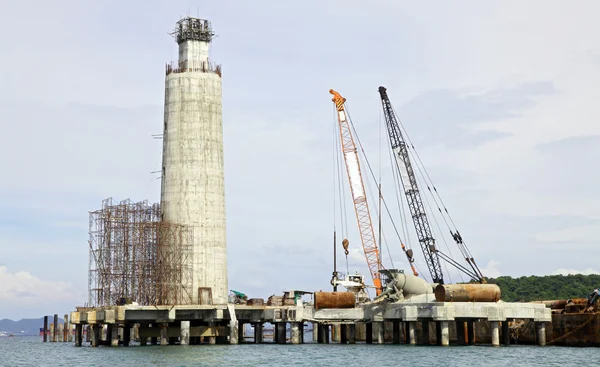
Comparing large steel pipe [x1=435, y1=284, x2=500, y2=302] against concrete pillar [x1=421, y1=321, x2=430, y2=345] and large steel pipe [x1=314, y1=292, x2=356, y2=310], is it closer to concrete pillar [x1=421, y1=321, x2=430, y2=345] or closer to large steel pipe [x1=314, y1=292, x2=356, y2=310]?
concrete pillar [x1=421, y1=321, x2=430, y2=345]

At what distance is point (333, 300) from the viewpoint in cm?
9481

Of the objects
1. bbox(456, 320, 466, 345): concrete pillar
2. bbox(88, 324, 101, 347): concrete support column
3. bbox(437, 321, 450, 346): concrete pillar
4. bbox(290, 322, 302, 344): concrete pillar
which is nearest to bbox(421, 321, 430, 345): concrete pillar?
bbox(456, 320, 466, 345): concrete pillar

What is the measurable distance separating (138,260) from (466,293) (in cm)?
3849

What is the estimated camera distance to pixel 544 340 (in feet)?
295

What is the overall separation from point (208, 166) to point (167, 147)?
5464 mm

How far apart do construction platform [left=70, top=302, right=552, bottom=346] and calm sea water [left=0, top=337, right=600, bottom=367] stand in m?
2.73

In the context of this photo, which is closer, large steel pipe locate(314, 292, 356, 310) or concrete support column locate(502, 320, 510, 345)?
concrete support column locate(502, 320, 510, 345)

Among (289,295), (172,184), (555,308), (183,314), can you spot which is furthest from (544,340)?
(172,184)

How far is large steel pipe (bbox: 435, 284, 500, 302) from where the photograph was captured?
86.1 meters

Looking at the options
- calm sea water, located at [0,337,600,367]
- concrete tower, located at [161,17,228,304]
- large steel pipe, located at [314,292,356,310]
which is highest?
concrete tower, located at [161,17,228,304]

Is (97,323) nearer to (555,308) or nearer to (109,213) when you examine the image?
(109,213)

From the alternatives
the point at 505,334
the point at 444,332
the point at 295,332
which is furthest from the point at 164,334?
the point at 505,334

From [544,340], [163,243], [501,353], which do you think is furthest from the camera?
[163,243]

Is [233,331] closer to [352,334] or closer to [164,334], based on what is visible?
[164,334]
